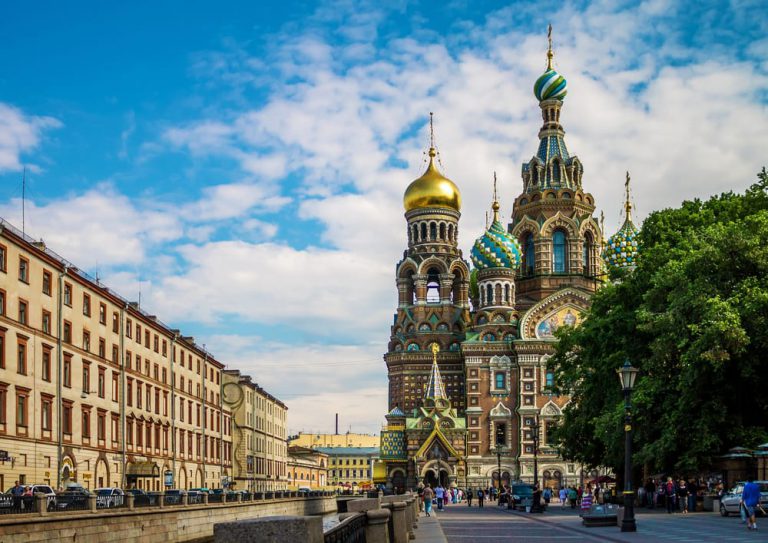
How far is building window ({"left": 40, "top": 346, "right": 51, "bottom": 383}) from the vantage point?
43562 mm

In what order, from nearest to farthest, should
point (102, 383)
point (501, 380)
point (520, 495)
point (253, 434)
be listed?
1. point (102, 383)
2. point (520, 495)
3. point (253, 434)
4. point (501, 380)

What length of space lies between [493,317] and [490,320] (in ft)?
1.27

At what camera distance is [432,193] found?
102m

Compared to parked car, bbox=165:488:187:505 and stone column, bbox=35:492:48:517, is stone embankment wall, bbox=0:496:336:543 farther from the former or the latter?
parked car, bbox=165:488:187:505

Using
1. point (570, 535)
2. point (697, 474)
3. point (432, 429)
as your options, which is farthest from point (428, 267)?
point (570, 535)

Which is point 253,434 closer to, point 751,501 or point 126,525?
point 126,525

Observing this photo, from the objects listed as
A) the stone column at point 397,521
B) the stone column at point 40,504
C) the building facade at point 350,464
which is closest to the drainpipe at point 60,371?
the stone column at point 40,504

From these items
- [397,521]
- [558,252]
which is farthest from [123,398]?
[558,252]

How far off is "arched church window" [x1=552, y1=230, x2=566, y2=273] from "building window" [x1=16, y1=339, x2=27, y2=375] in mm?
65486

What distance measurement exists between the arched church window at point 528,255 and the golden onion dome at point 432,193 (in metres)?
7.69

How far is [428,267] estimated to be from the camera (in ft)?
328

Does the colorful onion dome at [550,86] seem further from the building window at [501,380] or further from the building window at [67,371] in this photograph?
the building window at [67,371]

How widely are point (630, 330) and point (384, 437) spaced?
52883 mm

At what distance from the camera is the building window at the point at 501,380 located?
9288 cm
